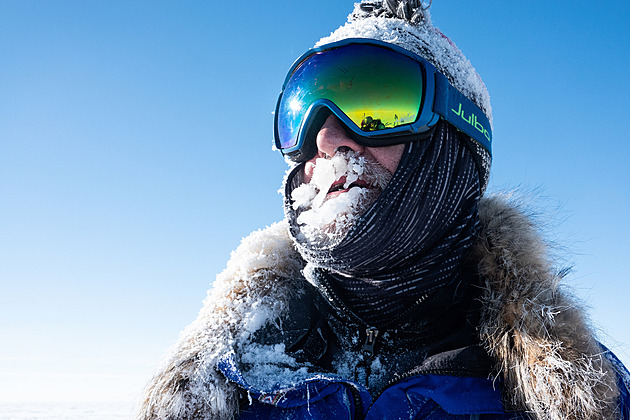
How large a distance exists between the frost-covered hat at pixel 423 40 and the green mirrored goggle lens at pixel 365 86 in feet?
0.48

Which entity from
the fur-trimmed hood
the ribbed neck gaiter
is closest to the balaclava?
the ribbed neck gaiter

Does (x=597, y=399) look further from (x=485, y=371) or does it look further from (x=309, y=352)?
(x=309, y=352)

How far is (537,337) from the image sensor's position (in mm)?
1364

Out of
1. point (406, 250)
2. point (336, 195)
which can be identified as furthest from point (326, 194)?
point (406, 250)

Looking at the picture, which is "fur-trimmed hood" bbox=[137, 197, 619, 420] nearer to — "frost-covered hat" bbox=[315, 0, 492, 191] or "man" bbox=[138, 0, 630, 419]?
"man" bbox=[138, 0, 630, 419]

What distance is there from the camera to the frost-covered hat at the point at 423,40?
191cm

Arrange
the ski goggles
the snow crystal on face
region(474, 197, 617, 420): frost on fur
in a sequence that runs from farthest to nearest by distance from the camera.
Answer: the ski goggles, the snow crystal on face, region(474, 197, 617, 420): frost on fur

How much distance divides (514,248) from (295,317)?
81 cm

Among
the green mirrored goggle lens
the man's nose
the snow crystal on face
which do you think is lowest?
the snow crystal on face

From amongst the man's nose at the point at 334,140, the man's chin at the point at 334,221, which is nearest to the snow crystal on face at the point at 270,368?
the man's chin at the point at 334,221

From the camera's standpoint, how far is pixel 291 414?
1.43 m

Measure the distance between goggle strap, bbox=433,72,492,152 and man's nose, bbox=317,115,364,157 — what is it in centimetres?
33

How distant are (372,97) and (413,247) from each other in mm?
571

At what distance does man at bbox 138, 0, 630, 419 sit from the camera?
1.37 meters
